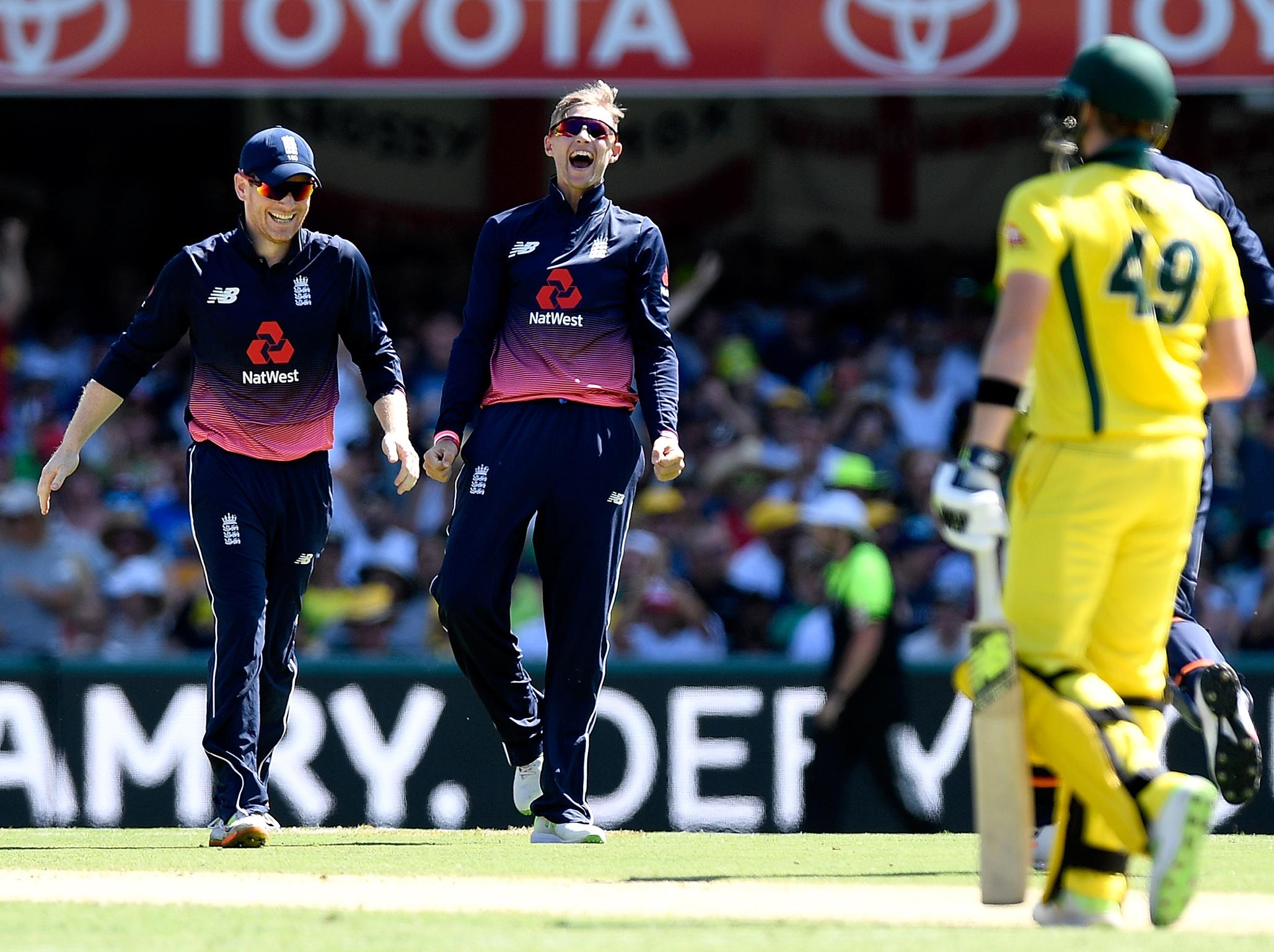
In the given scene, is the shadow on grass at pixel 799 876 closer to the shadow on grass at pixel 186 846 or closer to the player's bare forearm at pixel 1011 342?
the shadow on grass at pixel 186 846

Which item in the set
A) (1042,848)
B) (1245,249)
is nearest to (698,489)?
(1245,249)

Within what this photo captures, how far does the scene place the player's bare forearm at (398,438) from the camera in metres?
6.35

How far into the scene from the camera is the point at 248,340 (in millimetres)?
6477

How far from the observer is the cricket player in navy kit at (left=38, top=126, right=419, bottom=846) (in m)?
6.32

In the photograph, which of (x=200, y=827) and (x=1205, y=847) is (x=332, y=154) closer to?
(x=200, y=827)

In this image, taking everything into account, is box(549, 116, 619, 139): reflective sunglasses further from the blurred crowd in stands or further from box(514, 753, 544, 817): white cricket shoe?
the blurred crowd in stands

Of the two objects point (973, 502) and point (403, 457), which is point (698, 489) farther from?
point (973, 502)

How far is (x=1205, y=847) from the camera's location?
6559 millimetres

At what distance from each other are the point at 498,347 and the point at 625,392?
1.33 feet

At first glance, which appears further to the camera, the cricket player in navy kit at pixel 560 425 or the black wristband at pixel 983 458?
the cricket player in navy kit at pixel 560 425

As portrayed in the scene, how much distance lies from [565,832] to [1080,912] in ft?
7.31

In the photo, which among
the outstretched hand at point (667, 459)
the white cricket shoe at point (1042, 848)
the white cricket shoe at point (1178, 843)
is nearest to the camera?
the white cricket shoe at point (1178, 843)

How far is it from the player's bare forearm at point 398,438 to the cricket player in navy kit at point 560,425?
0.32ft

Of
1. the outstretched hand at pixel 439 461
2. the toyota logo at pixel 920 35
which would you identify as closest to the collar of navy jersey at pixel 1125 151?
the outstretched hand at pixel 439 461
